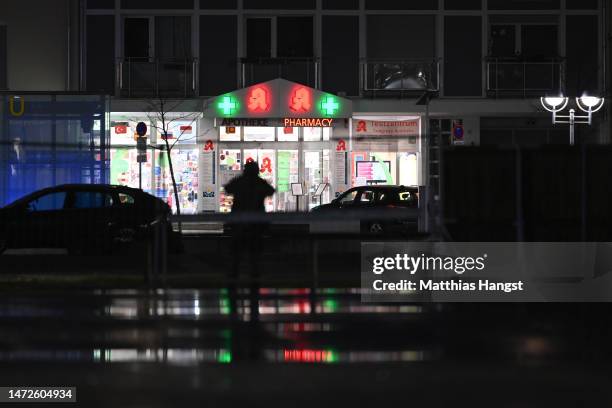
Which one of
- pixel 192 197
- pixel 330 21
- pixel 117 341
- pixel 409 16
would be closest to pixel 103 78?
pixel 192 197

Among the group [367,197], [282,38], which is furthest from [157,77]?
[367,197]

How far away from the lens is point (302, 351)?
8.55 m

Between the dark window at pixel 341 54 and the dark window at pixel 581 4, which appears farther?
the dark window at pixel 581 4

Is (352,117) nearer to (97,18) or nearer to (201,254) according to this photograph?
(97,18)

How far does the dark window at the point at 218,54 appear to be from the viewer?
31.5 meters

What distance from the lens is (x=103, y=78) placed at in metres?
31.3

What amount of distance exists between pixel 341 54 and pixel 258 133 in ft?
16.4

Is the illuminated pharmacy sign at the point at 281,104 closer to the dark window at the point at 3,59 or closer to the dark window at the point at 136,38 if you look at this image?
the dark window at the point at 136,38

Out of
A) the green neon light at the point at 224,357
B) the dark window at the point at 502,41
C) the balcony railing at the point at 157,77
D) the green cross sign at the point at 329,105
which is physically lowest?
the green neon light at the point at 224,357

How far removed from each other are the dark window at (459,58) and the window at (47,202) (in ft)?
57.3

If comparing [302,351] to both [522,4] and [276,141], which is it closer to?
[276,141]

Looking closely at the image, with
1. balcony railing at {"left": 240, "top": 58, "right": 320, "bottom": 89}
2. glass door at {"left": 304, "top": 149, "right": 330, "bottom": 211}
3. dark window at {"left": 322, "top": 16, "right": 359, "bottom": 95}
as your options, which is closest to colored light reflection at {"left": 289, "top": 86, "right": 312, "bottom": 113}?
glass door at {"left": 304, "top": 149, "right": 330, "bottom": 211}

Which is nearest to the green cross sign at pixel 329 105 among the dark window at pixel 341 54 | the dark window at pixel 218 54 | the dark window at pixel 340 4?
the dark window at pixel 341 54

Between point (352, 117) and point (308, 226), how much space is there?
16.3 metres
